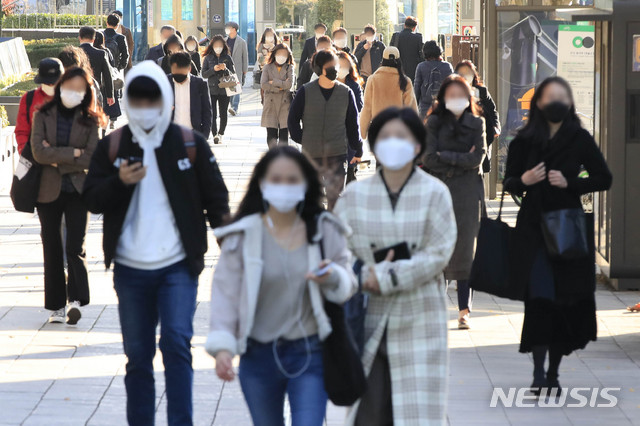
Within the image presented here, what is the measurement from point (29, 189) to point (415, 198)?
13.0 feet

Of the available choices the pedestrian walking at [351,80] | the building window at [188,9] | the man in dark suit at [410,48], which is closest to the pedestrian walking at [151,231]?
the pedestrian walking at [351,80]

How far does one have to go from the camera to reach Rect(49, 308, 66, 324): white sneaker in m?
8.48

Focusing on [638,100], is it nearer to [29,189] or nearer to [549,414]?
[549,414]

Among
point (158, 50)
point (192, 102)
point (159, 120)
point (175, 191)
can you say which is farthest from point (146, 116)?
point (158, 50)

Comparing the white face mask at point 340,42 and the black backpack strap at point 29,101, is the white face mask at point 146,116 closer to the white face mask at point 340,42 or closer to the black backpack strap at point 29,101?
the black backpack strap at point 29,101

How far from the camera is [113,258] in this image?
5.30 metres

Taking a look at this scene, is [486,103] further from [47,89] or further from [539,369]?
[539,369]

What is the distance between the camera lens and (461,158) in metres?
8.23

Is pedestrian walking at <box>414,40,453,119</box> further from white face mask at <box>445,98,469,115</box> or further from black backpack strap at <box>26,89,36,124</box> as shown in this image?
black backpack strap at <box>26,89,36,124</box>

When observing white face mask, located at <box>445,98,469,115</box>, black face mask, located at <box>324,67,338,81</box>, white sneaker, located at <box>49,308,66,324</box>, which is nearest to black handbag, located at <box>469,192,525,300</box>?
white face mask, located at <box>445,98,469,115</box>

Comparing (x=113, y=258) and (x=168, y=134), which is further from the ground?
(x=168, y=134)

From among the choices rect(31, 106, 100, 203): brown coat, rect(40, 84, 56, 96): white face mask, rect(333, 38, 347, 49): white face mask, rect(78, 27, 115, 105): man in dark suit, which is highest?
rect(333, 38, 347, 49): white face mask

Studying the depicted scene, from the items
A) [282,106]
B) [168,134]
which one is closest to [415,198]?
[168,134]

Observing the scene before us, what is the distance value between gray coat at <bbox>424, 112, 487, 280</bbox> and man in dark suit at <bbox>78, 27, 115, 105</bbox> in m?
7.83
